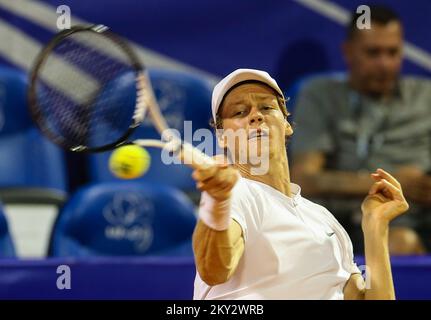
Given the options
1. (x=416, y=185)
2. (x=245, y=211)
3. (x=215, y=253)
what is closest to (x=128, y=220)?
(x=416, y=185)

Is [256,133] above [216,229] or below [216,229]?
above

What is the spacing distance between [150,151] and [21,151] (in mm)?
560

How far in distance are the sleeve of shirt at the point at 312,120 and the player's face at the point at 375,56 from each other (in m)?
0.17

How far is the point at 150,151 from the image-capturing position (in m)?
4.22

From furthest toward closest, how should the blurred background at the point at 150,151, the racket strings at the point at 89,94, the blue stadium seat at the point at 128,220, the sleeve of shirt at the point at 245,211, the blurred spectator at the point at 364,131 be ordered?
the blurred spectator at the point at 364,131 → the blue stadium seat at the point at 128,220 → the blurred background at the point at 150,151 → the racket strings at the point at 89,94 → the sleeve of shirt at the point at 245,211

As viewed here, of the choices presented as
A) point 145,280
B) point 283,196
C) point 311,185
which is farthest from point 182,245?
point 283,196

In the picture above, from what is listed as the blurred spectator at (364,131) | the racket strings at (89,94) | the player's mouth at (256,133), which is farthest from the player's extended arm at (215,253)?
the blurred spectator at (364,131)

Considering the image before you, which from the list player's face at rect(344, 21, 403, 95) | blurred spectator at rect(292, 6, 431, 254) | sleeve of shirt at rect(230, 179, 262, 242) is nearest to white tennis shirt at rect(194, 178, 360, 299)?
sleeve of shirt at rect(230, 179, 262, 242)

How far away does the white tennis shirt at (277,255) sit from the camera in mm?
1907

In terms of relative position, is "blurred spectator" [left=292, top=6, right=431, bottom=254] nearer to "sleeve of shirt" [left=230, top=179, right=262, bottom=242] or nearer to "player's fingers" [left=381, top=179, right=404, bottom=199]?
"player's fingers" [left=381, top=179, right=404, bottom=199]

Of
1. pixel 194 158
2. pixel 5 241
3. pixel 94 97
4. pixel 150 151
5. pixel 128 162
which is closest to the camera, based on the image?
pixel 194 158

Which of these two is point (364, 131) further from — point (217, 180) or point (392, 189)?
point (217, 180)

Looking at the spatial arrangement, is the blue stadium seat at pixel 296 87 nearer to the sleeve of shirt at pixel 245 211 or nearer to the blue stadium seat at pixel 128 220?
the blue stadium seat at pixel 128 220

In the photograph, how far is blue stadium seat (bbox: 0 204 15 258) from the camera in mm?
3320
